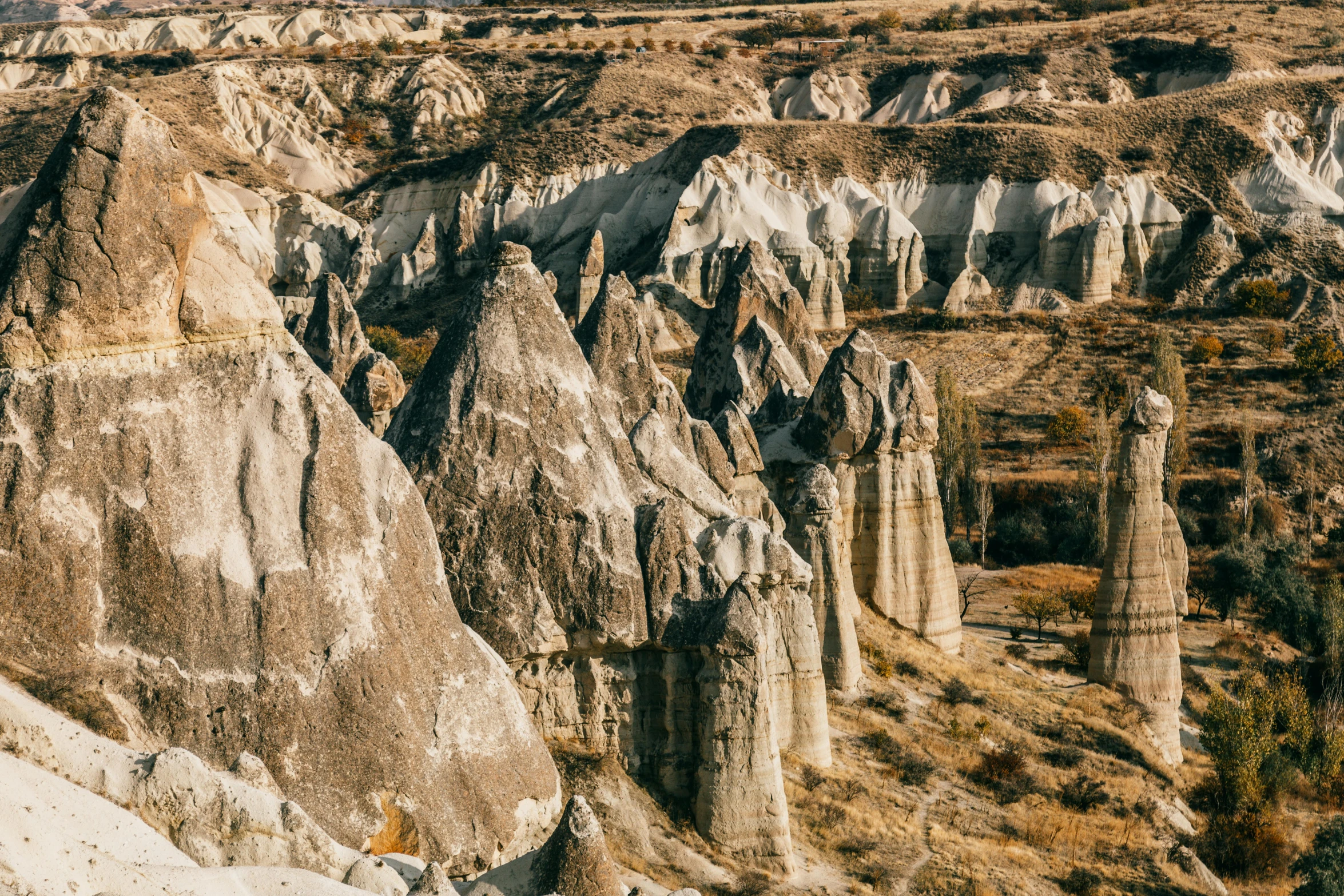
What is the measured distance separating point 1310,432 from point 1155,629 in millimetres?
26441

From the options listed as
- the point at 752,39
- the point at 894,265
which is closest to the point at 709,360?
the point at 894,265

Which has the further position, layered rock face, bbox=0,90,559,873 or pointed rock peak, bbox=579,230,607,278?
pointed rock peak, bbox=579,230,607,278

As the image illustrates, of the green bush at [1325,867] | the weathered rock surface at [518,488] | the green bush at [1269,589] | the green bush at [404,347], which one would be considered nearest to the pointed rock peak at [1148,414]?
the green bush at [1325,867]

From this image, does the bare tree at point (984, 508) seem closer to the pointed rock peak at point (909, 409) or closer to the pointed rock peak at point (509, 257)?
the pointed rock peak at point (909, 409)

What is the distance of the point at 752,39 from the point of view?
115 metres

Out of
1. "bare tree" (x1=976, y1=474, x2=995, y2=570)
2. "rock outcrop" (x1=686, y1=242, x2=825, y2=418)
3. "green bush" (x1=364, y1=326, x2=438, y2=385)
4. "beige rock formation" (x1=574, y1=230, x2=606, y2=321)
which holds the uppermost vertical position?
"beige rock formation" (x1=574, y1=230, x2=606, y2=321)

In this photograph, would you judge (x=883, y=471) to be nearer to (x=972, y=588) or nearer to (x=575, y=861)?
(x=972, y=588)

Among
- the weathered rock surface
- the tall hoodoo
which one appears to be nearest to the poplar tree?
the tall hoodoo

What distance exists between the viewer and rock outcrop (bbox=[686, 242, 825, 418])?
3503cm

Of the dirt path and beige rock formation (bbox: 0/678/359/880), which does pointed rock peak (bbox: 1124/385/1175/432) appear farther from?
beige rock formation (bbox: 0/678/359/880)

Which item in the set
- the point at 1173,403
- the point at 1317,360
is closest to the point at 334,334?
the point at 1173,403

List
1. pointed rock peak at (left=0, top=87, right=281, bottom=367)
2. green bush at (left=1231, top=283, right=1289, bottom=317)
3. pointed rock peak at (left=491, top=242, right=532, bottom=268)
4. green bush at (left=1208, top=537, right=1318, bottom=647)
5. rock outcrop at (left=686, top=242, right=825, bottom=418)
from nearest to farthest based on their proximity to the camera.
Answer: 1. pointed rock peak at (left=0, top=87, right=281, bottom=367)
2. pointed rock peak at (left=491, top=242, right=532, bottom=268)
3. rock outcrop at (left=686, top=242, right=825, bottom=418)
4. green bush at (left=1208, top=537, right=1318, bottom=647)
5. green bush at (left=1231, top=283, right=1289, bottom=317)

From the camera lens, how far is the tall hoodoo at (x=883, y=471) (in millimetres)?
28562

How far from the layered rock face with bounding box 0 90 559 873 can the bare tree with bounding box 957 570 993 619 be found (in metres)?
29.3
